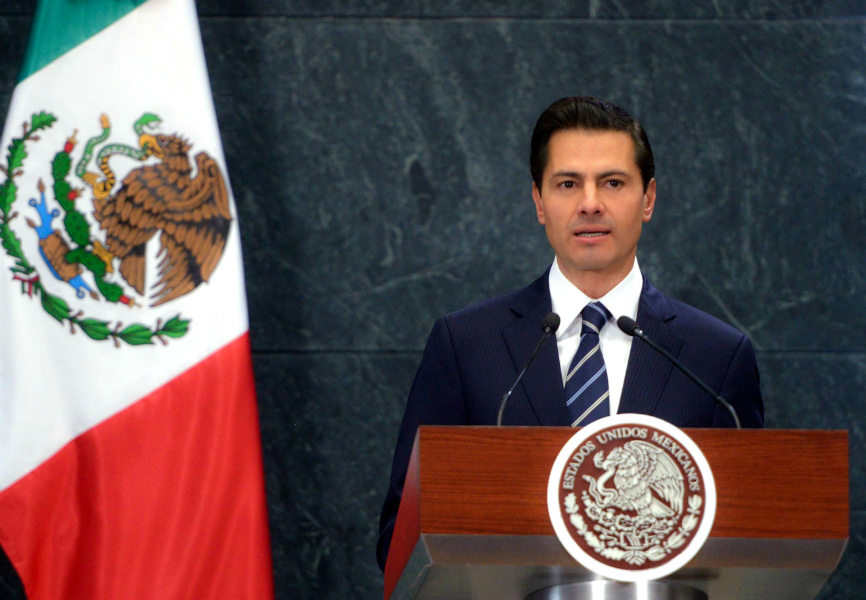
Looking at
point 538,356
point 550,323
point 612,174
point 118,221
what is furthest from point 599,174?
point 118,221

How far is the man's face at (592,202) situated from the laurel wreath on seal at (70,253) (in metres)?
1.16

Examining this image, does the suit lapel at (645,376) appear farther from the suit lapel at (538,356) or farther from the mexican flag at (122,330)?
the mexican flag at (122,330)

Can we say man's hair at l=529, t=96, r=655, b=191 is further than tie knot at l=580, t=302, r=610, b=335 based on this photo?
Yes

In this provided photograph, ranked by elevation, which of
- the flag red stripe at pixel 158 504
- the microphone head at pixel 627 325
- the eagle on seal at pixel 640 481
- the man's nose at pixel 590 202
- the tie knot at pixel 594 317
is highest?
the man's nose at pixel 590 202

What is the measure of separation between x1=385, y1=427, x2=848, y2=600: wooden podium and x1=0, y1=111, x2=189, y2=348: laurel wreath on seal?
5.39ft

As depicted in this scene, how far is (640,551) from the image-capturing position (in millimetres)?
1334

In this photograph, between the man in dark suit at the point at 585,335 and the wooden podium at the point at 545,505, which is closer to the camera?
the wooden podium at the point at 545,505

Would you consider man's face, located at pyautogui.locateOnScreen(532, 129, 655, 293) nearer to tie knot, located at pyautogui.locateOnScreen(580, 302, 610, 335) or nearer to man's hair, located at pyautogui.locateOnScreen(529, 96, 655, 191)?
man's hair, located at pyautogui.locateOnScreen(529, 96, 655, 191)

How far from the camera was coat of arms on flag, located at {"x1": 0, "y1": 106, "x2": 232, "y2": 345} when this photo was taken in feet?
9.41

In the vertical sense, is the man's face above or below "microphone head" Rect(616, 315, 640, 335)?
above

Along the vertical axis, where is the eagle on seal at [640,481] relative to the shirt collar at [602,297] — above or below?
below

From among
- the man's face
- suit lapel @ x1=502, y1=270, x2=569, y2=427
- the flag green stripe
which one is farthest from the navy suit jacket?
the flag green stripe

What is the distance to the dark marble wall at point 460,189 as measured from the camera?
3.50 m

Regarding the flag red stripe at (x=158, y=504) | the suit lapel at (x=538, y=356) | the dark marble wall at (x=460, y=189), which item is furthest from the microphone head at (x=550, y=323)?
the dark marble wall at (x=460, y=189)
